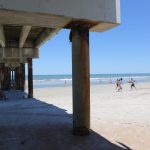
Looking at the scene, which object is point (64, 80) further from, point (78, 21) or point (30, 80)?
point (78, 21)

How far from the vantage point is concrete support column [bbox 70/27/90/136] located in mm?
8844

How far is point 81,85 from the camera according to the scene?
8.84m

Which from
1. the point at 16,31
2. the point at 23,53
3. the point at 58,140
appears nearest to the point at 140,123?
the point at 58,140

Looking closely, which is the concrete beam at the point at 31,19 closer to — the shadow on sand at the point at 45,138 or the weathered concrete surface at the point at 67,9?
the weathered concrete surface at the point at 67,9

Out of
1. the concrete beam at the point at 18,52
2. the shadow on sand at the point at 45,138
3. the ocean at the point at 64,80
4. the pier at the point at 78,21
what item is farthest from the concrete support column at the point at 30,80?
the ocean at the point at 64,80

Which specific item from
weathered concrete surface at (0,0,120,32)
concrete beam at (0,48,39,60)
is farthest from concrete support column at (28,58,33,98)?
weathered concrete surface at (0,0,120,32)

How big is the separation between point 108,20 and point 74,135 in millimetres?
3270

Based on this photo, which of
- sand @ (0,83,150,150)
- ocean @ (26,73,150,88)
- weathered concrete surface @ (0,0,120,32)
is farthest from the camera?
ocean @ (26,73,150,88)

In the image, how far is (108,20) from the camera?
8719 mm

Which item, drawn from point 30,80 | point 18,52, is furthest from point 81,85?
point 30,80

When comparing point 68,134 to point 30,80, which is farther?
point 30,80

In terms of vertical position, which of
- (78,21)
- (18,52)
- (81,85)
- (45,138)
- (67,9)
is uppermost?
(67,9)

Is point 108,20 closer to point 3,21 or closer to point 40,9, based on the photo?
point 40,9

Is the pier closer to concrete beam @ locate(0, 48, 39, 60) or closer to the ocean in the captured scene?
concrete beam @ locate(0, 48, 39, 60)
